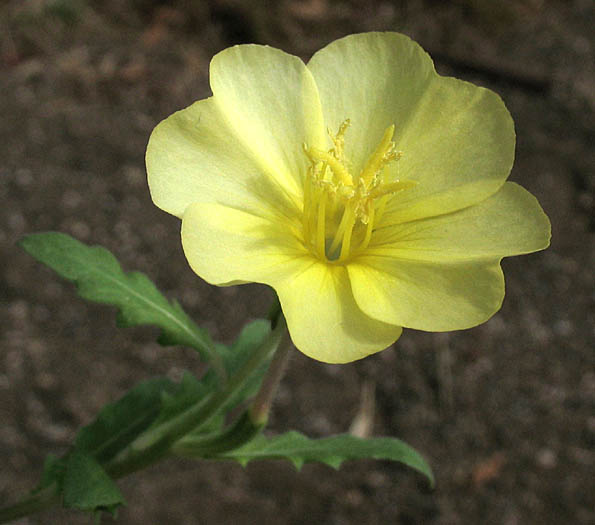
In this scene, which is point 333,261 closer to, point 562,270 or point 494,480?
point 494,480

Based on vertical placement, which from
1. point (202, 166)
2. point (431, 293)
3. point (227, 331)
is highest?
point (202, 166)

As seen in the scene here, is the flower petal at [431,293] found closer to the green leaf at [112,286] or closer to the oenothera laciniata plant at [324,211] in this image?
the oenothera laciniata plant at [324,211]

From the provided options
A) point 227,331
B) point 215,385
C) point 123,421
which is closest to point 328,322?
point 215,385

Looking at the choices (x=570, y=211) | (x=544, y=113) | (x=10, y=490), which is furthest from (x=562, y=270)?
(x=10, y=490)

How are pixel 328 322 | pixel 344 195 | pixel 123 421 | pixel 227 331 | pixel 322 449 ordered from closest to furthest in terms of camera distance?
1. pixel 328 322
2. pixel 344 195
3. pixel 322 449
4. pixel 123 421
5. pixel 227 331

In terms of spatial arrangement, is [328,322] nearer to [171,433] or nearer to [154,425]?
[171,433]

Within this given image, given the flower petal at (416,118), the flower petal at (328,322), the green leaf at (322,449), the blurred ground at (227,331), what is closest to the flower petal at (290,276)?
the flower petal at (328,322)

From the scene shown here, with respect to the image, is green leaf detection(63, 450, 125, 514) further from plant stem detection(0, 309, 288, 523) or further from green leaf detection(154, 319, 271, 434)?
green leaf detection(154, 319, 271, 434)

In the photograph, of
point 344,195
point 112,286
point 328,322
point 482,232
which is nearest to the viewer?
point 328,322
